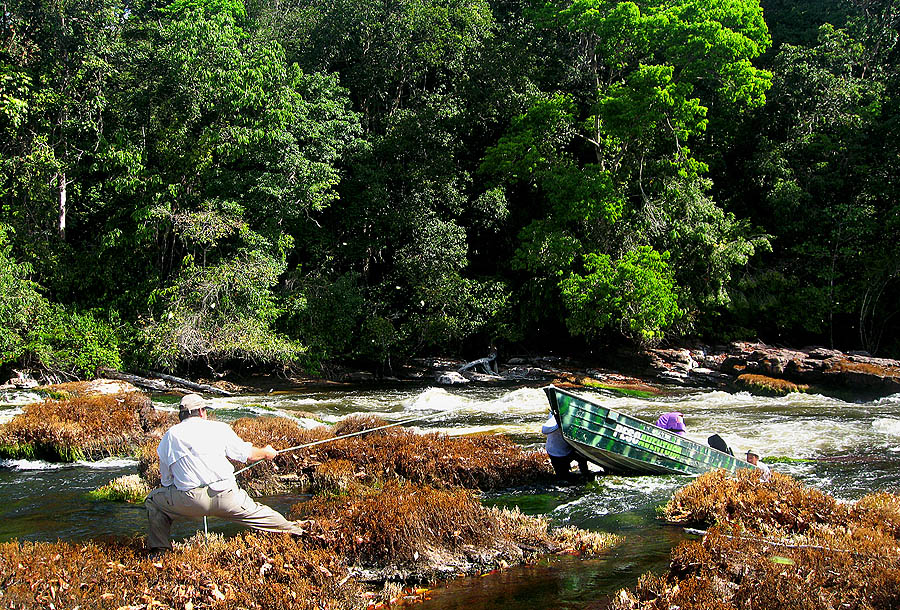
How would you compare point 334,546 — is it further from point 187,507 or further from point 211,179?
point 211,179

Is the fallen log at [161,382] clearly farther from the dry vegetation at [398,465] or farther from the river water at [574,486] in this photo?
the dry vegetation at [398,465]

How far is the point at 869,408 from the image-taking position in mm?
19906

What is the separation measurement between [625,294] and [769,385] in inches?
247

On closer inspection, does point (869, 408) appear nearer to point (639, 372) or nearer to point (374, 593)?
point (639, 372)

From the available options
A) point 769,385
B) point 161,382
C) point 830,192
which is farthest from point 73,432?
point 830,192

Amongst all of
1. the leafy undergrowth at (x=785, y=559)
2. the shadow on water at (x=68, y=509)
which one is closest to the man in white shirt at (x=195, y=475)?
the shadow on water at (x=68, y=509)

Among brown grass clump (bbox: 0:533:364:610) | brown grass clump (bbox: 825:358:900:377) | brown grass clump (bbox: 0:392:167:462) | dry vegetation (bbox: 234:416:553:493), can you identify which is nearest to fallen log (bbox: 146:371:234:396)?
brown grass clump (bbox: 0:392:167:462)

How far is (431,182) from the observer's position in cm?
3052

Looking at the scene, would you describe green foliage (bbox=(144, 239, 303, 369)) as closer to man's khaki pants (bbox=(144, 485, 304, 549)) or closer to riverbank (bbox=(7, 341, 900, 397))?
riverbank (bbox=(7, 341, 900, 397))

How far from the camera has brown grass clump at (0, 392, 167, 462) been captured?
12.3 meters

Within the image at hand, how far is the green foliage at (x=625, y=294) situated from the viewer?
2747 centimetres

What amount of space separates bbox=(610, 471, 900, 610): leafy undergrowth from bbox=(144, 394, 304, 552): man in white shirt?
10.8 feet

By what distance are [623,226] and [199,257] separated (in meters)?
16.9

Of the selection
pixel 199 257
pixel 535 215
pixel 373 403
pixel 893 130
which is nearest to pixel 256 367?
pixel 199 257
